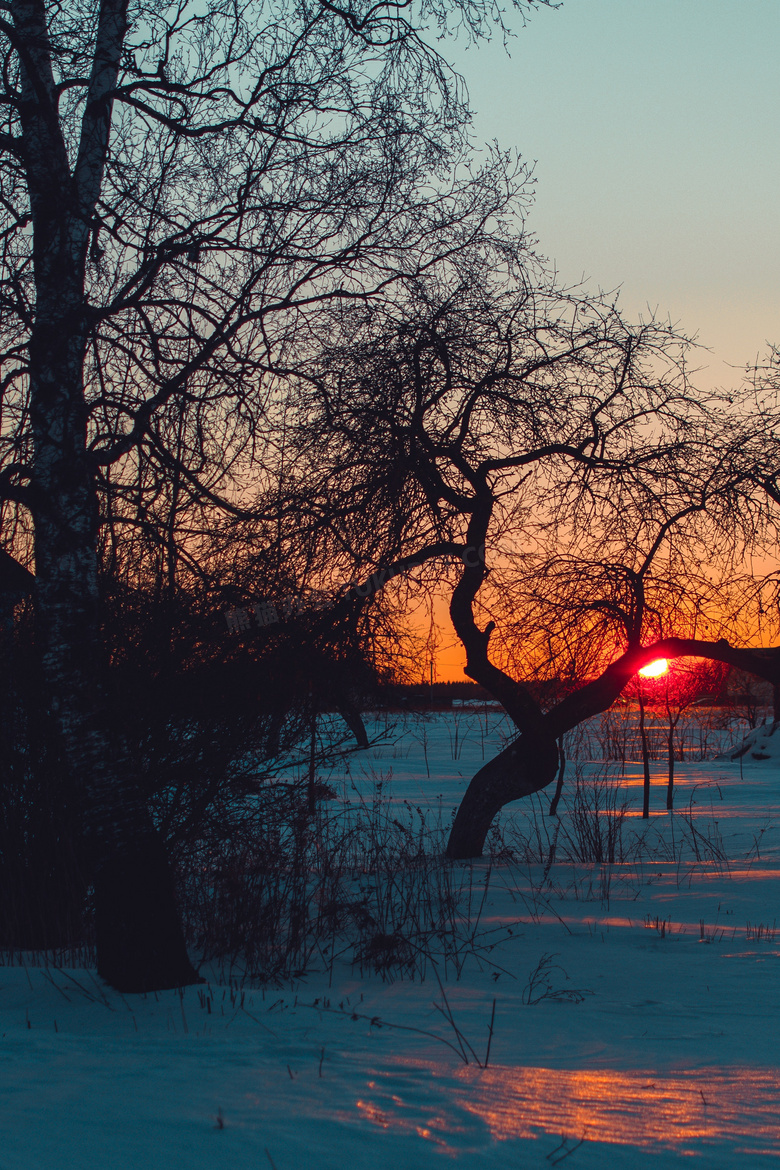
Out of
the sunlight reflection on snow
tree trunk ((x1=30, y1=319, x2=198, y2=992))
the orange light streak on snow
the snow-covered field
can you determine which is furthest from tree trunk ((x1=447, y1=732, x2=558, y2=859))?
the sunlight reflection on snow

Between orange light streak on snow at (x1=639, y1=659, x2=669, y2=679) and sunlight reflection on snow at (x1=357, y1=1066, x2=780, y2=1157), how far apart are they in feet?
18.8

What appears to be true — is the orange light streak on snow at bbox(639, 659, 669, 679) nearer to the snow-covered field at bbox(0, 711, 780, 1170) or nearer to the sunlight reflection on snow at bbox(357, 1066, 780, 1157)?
the snow-covered field at bbox(0, 711, 780, 1170)

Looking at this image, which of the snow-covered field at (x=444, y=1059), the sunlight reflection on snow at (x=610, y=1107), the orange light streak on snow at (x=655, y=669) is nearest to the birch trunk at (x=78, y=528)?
the snow-covered field at (x=444, y=1059)

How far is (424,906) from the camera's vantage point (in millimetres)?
6074

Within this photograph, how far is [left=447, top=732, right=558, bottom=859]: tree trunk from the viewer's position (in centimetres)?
834

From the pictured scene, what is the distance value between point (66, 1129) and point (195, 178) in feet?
15.3

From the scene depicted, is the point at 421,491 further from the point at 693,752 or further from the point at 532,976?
the point at 693,752

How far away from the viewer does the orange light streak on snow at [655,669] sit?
8771 millimetres

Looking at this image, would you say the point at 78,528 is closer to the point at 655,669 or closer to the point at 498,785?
the point at 498,785

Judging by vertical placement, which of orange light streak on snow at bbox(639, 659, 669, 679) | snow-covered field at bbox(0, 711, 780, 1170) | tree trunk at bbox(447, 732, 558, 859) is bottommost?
snow-covered field at bbox(0, 711, 780, 1170)

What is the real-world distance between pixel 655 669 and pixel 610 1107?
22.1 feet

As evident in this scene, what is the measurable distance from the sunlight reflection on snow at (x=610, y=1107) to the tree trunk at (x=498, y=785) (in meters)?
5.11

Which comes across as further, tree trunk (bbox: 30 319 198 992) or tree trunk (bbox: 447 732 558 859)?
tree trunk (bbox: 447 732 558 859)

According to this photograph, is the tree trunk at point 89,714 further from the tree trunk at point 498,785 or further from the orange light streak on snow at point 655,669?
the orange light streak on snow at point 655,669
